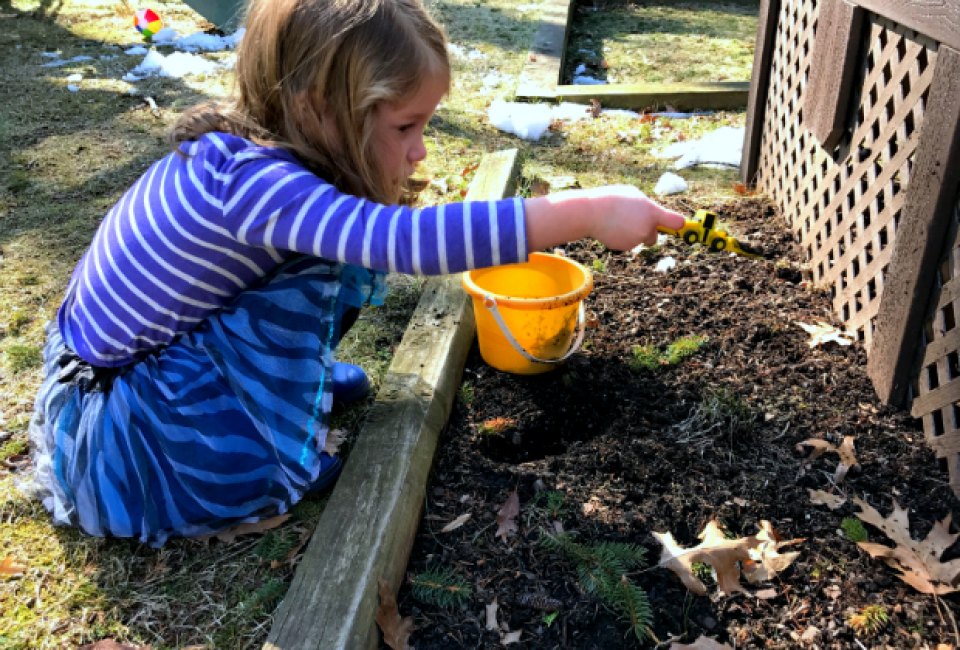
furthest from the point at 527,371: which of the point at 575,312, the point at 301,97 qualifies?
the point at 301,97

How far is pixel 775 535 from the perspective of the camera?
1.99 metres

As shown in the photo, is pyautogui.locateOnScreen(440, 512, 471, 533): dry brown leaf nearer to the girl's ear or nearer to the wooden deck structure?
the girl's ear

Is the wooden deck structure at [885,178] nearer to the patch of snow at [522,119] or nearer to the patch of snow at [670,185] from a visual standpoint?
the patch of snow at [670,185]

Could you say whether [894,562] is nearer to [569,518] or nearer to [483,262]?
[569,518]

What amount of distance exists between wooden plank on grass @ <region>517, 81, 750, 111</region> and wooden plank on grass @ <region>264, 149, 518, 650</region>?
112 inches

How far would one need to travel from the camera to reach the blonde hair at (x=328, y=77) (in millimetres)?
1750

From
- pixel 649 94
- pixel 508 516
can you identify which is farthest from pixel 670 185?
pixel 508 516

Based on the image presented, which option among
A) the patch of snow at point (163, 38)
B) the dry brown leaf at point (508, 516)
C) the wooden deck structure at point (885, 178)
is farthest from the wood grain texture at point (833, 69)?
the patch of snow at point (163, 38)

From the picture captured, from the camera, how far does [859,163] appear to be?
9.30ft

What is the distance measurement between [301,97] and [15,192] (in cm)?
296

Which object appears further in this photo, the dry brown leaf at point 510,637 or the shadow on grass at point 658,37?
the shadow on grass at point 658,37

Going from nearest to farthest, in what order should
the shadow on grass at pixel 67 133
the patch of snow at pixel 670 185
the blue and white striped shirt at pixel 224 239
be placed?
the blue and white striped shirt at pixel 224 239 → the shadow on grass at pixel 67 133 → the patch of snow at pixel 670 185

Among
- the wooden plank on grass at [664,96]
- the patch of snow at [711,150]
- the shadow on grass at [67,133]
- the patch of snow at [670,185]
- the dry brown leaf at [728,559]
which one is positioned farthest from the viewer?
the wooden plank on grass at [664,96]

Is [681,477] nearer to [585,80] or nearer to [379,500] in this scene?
[379,500]
